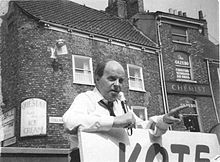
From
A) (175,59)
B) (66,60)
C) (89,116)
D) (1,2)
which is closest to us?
(89,116)

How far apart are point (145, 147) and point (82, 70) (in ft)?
2.20

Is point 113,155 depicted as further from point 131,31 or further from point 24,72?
point 131,31

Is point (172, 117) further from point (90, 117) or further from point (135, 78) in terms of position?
point (135, 78)

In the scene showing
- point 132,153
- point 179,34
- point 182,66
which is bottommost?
point 132,153

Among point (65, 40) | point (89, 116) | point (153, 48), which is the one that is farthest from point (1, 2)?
point (153, 48)

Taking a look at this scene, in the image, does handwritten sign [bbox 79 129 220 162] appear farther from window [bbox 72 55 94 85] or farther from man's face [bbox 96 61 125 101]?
window [bbox 72 55 94 85]

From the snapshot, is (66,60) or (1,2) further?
(66,60)

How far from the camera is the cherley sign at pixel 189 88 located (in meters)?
1.48

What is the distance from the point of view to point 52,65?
1.13m

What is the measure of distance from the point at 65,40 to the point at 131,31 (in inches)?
16.3

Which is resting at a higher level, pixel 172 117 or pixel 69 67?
pixel 69 67

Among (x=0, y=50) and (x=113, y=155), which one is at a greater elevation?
(x=0, y=50)

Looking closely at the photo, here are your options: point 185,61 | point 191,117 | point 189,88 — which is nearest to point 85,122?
point 191,117

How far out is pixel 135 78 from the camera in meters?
1.28
